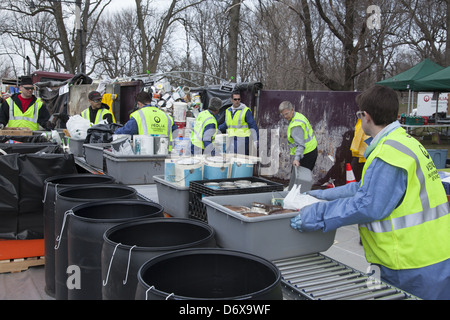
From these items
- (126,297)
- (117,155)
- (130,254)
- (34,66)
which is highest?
(34,66)

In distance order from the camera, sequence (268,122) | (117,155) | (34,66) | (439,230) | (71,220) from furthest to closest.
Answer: (34,66), (268,122), (117,155), (71,220), (439,230)

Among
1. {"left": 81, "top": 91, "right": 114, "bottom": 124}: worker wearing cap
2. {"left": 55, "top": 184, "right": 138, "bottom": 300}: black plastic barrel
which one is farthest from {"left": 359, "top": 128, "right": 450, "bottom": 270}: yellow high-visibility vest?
{"left": 81, "top": 91, "right": 114, "bottom": 124}: worker wearing cap

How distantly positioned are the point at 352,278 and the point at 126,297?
1.07m

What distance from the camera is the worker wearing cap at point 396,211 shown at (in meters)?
1.95

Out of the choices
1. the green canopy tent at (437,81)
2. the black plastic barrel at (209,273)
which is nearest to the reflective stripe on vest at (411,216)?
the black plastic barrel at (209,273)

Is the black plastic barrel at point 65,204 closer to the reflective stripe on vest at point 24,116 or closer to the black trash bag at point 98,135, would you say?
the black trash bag at point 98,135

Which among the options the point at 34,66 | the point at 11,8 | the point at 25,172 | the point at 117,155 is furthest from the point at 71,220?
the point at 34,66

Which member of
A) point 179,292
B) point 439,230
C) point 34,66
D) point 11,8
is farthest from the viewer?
point 34,66

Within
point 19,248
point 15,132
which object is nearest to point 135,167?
point 19,248

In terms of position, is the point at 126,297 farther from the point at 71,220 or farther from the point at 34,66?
the point at 34,66

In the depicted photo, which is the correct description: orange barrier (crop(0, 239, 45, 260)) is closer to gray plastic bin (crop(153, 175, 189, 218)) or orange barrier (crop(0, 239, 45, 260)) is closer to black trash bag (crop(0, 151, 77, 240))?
black trash bag (crop(0, 151, 77, 240))

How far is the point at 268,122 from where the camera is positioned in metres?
8.52

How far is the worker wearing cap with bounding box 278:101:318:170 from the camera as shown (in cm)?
634

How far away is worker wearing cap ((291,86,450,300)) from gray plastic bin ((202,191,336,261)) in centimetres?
8
